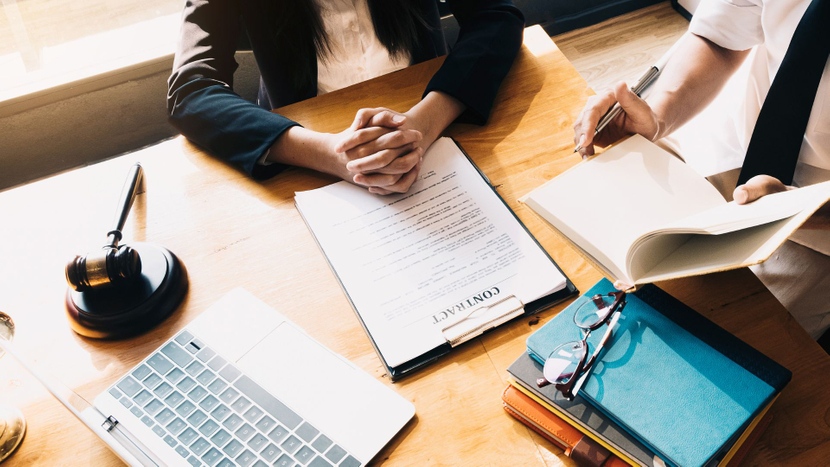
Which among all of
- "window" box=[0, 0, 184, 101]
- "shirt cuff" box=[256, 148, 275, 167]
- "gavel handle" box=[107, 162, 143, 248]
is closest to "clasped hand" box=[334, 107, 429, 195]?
"shirt cuff" box=[256, 148, 275, 167]

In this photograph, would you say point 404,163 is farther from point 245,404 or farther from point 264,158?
point 245,404

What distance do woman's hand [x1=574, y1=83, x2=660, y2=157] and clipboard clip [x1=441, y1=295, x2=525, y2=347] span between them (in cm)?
29

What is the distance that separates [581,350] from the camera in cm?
57

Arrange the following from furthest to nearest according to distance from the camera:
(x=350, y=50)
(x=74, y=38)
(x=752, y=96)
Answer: (x=74, y=38) < (x=350, y=50) < (x=752, y=96)

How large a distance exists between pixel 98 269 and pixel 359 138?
0.43 m

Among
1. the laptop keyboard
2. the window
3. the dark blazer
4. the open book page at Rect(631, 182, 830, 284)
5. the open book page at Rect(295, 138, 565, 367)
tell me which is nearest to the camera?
the open book page at Rect(631, 182, 830, 284)

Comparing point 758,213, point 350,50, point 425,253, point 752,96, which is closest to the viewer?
point 758,213

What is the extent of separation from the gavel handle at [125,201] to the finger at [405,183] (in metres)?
0.41

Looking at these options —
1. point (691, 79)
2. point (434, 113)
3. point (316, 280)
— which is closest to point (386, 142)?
point (434, 113)

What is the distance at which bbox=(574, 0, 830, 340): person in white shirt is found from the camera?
32.9 inches

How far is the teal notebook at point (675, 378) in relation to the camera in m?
0.50

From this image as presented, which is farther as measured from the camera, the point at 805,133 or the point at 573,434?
the point at 805,133

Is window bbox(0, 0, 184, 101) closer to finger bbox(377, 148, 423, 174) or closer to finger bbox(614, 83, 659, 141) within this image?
finger bbox(377, 148, 423, 174)

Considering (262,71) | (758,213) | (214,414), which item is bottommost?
(214,414)
